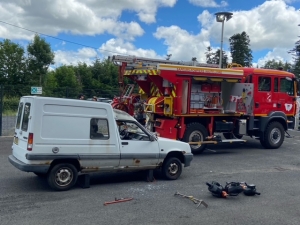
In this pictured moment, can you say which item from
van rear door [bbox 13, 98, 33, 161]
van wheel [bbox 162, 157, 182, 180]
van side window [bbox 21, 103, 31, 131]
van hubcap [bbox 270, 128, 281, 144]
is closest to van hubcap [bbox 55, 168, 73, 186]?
van rear door [bbox 13, 98, 33, 161]

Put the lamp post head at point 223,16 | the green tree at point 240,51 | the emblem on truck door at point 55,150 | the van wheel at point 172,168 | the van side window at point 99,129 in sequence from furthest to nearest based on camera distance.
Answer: the green tree at point 240,51 → the lamp post head at point 223,16 → the van wheel at point 172,168 → the van side window at point 99,129 → the emblem on truck door at point 55,150

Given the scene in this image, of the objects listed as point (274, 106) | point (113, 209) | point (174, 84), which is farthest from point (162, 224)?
point (274, 106)

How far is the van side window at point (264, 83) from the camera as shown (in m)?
14.4

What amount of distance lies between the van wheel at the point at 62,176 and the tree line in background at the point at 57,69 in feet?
95.0

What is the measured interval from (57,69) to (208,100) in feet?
128

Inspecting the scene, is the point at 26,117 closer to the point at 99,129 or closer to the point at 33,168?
the point at 33,168

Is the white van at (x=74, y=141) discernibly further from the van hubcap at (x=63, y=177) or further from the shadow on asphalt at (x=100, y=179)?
the shadow on asphalt at (x=100, y=179)

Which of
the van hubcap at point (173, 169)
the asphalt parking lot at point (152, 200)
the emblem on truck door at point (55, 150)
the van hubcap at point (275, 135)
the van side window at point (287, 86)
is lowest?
the asphalt parking lot at point (152, 200)

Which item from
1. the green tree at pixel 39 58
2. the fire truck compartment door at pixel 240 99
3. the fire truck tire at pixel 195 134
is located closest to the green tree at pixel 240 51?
the green tree at pixel 39 58

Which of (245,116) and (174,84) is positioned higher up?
(174,84)

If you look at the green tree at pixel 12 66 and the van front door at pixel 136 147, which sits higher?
the green tree at pixel 12 66

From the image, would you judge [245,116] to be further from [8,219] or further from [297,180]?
[8,219]

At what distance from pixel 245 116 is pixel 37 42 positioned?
29.5 metres

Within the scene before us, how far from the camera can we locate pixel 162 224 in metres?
6.04
